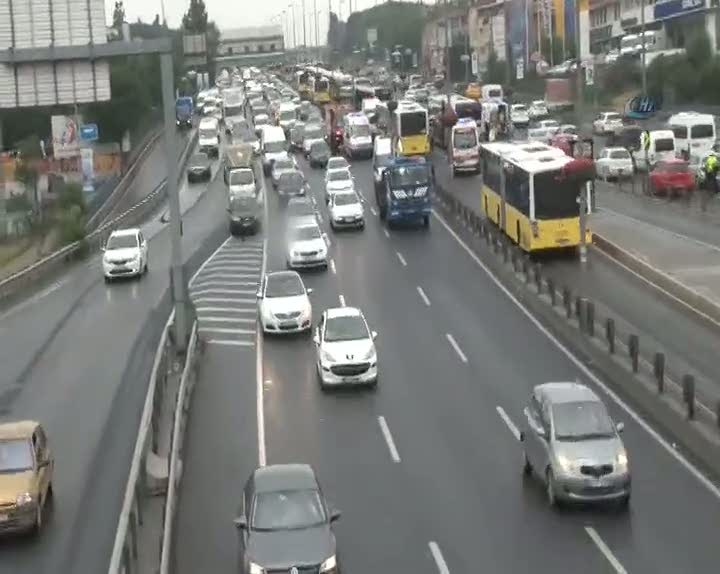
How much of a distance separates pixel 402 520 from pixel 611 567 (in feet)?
11.0

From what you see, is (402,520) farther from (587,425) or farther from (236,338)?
(236,338)

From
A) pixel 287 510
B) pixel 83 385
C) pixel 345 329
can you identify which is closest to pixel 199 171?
pixel 83 385

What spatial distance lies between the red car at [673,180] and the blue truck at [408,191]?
35.1 ft

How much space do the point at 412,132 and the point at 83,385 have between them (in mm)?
39534

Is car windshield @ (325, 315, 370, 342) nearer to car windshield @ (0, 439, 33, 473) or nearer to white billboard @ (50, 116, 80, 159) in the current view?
car windshield @ (0, 439, 33, 473)

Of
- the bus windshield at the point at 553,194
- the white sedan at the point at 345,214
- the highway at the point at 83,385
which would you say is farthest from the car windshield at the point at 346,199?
the bus windshield at the point at 553,194

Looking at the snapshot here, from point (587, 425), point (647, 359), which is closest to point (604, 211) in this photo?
point (647, 359)

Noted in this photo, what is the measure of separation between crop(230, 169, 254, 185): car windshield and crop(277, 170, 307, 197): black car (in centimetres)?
183

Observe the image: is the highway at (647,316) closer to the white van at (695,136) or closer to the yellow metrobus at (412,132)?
the white van at (695,136)

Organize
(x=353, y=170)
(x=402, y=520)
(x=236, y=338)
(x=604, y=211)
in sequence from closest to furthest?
(x=402, y=520), (x=236, y=338), (x=604, y=211), (x=353, y=170)

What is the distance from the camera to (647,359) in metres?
26.8

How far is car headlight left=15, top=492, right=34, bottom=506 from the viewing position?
18.0 meters

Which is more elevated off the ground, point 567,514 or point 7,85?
point 7,85

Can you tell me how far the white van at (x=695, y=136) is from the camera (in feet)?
201
